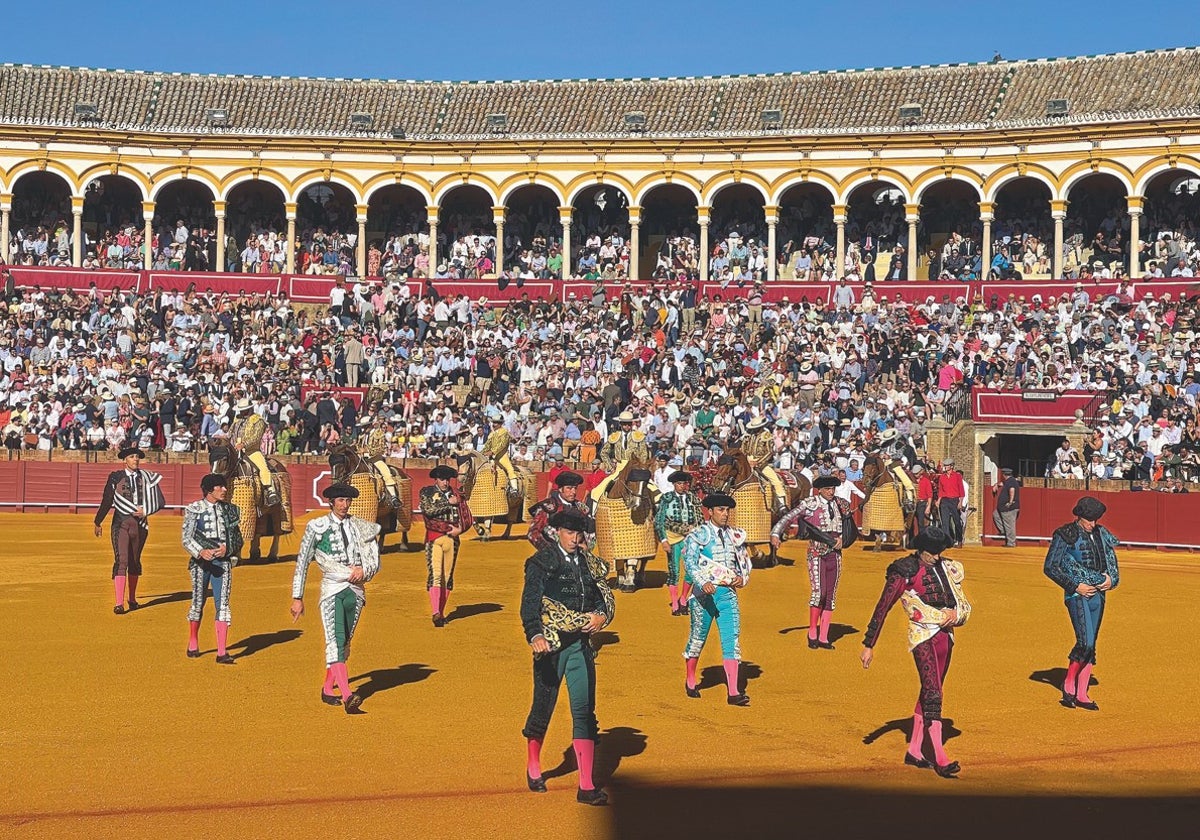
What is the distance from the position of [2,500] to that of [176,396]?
12.0 feet

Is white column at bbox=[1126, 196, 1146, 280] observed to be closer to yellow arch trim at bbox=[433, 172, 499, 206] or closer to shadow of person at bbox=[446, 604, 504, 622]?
yellow arch trim at bbox=[433, 172, 499, 206]

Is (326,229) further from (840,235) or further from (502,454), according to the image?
(502,454)

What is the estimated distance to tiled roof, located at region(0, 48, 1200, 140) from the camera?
4125 cm

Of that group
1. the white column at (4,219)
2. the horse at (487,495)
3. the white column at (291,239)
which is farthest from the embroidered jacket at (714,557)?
the white column at (4,219)

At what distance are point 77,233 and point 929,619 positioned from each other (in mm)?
35807

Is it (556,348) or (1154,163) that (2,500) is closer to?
(556,348)

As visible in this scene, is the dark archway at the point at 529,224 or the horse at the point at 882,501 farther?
the dark archway at the point at 529,224

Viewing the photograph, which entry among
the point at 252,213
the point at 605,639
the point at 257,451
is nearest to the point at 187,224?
the point at 252,213

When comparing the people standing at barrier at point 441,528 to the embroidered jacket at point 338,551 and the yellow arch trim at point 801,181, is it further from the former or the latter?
the yellow arch trim at point 801,181

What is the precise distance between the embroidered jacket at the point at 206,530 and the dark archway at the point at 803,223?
101ft

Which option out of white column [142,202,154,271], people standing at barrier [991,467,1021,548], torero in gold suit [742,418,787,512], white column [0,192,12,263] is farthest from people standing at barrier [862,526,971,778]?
white column [0,192,12,263]

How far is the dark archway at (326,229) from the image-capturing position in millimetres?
43562

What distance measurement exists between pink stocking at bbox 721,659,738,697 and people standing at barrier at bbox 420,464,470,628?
4.12 m

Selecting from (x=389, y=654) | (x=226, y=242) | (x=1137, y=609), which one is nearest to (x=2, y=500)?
(x=226, y=242)
